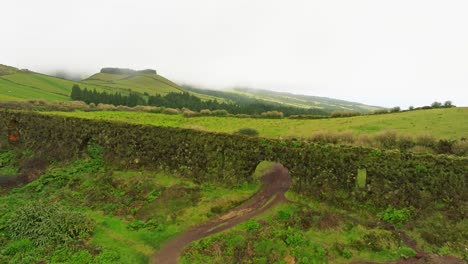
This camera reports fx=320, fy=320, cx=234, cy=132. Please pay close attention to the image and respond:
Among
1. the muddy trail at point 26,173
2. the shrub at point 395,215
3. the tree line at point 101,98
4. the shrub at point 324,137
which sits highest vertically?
the shrub at point 324,137

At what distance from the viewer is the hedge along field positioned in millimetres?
19047

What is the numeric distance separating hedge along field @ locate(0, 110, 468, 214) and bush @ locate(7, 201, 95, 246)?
866 centimetres

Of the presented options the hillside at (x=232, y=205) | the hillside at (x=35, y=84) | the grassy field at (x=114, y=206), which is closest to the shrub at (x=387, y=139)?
the hillside at (x=232, y=205)

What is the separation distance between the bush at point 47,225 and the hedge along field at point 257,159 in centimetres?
866

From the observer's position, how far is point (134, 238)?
19438 millimetres

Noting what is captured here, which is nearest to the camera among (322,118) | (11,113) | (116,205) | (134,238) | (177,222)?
(134,238)

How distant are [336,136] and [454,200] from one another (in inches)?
588

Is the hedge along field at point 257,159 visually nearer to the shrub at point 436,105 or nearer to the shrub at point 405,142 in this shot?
the shrub at point 405,142

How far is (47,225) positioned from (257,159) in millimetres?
14717

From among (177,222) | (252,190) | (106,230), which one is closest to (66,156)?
(106,230)

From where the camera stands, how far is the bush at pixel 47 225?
19062mm

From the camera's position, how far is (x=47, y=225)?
19.8 m

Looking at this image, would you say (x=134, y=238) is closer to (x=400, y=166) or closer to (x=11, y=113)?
(x=400, y=166)

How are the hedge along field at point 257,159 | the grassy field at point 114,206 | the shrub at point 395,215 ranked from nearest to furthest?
the grassy field at point 114,206
the shrub at point 395,215
the hedge along field at point 257,159
